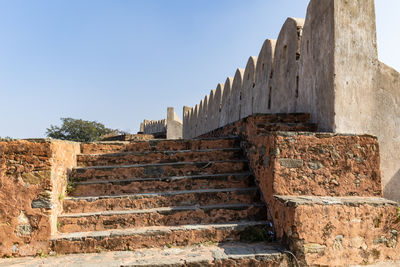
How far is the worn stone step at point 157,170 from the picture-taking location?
3.96 metres

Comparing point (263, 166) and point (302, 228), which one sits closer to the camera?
point (302, 228)

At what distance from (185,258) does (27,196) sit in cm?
172

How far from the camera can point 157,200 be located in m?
3.54

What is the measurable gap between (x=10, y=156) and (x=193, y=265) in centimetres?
213

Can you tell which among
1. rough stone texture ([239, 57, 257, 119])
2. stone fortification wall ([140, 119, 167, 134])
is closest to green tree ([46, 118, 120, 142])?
stone fortification wall ([140, 119, 167, 134])

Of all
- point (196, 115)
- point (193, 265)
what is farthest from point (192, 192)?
point (196, 115)

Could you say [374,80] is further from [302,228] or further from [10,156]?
[10,156]

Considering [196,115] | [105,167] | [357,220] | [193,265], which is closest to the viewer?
[193,265]

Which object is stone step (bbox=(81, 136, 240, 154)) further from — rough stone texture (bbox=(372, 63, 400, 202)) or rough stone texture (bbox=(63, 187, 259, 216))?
rough stone texture (bbox=(372, 63, 400, 202))

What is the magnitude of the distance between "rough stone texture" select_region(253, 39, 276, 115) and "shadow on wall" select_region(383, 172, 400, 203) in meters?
2.30

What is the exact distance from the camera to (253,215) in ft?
11.1

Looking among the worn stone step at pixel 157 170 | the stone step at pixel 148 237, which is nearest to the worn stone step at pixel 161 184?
the worn stone step at pixel 157 170

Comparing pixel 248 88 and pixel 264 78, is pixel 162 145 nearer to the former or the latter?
pixel 264 78

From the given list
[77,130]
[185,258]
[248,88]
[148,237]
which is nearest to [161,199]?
[148,237]
